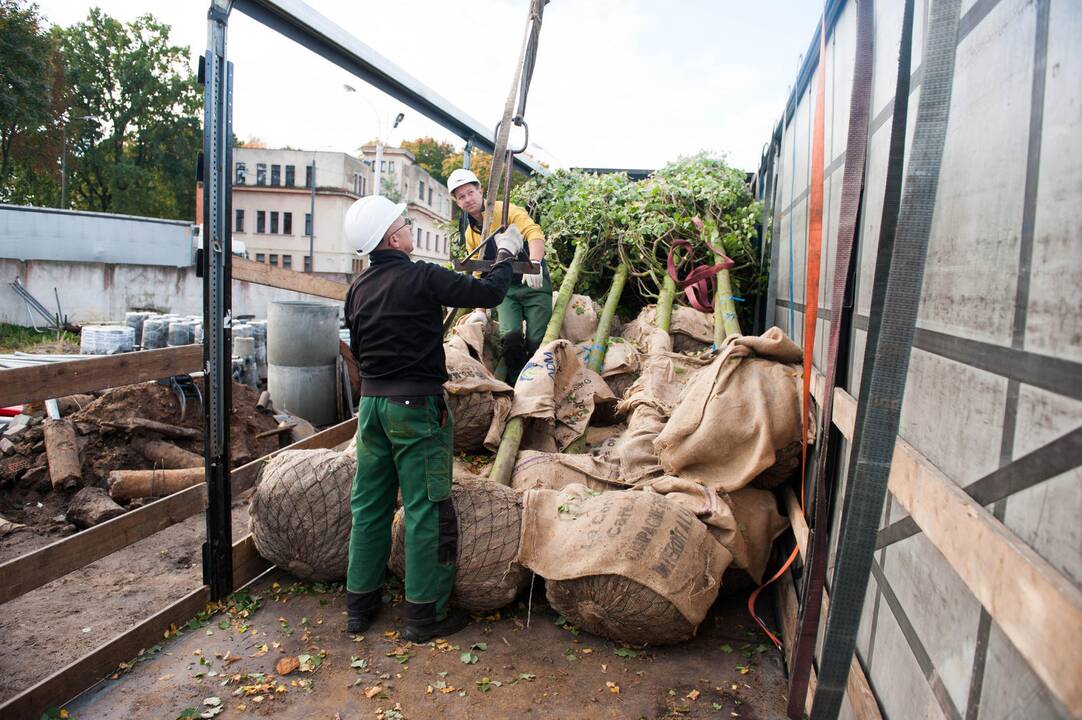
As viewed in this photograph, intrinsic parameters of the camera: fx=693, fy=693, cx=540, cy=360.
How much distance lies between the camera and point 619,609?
3100 millimetres

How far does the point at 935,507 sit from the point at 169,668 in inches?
127

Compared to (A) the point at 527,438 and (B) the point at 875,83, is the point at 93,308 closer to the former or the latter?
(A) the point at 527,438

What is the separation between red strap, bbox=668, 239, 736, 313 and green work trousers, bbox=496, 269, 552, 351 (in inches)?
55.2

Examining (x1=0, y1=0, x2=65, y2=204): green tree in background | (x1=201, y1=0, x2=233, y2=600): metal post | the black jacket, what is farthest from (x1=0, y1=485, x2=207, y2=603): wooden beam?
(x1=0, y1=0, x2=65, y2=204): green tree in background

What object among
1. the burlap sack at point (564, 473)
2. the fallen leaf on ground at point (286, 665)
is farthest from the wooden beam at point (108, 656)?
the burlap sack at point (564, 473)

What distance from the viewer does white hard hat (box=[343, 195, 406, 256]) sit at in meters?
3.54

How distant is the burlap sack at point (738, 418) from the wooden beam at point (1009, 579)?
5.53 ft

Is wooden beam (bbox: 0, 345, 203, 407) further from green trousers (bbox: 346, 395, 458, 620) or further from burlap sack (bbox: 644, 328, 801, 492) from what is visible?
burlap sack (bbox: 644, 328, 801, 492)

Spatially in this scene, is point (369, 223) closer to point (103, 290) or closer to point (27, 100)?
point (103, 290)

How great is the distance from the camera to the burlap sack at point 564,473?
4.05 metres

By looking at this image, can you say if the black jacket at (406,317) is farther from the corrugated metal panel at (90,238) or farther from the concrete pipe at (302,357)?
the corrugated metal panel at (90,238)

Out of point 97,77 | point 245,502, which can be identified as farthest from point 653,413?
point 97,77

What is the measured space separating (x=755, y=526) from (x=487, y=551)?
1.38 metres

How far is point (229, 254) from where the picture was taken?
3.77m
